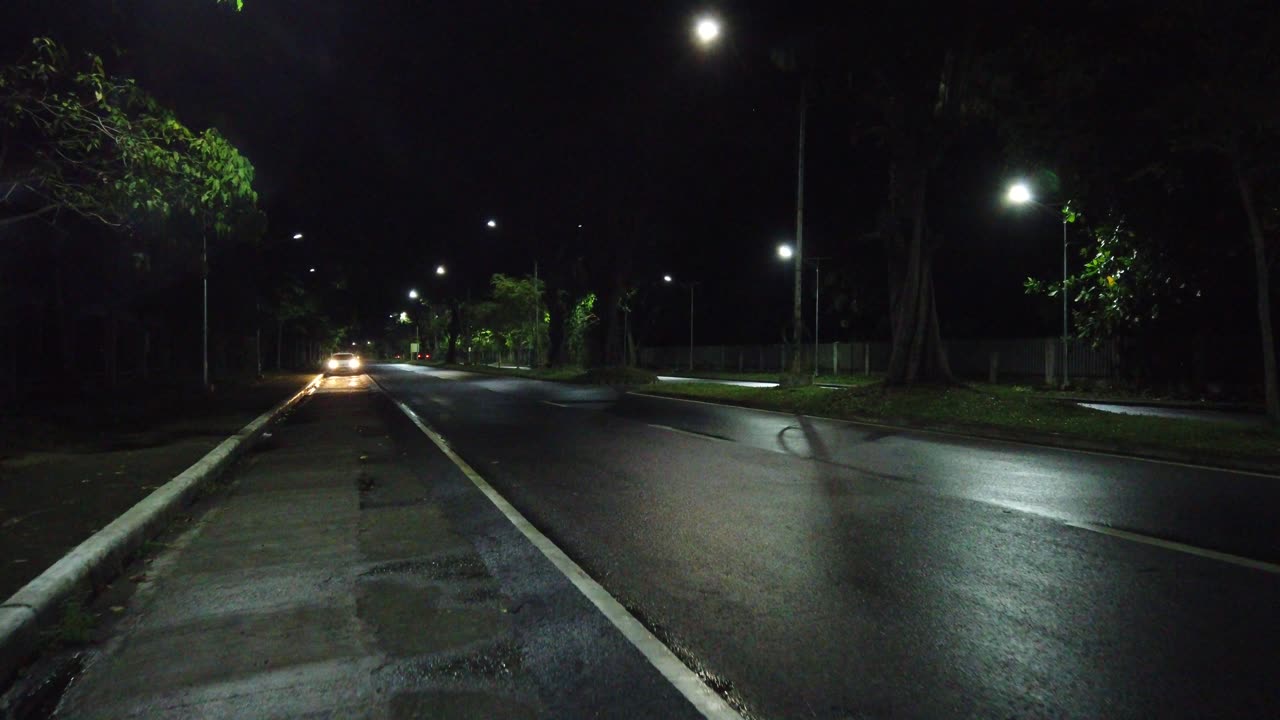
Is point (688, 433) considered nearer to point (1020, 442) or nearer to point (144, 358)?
point (1020, 442)

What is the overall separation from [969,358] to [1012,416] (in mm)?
27610

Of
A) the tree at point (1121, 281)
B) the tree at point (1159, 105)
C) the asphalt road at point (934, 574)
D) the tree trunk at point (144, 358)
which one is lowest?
the asphalt road at point (934, 574)

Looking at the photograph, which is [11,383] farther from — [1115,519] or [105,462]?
[1115,519]

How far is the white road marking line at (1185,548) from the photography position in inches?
220

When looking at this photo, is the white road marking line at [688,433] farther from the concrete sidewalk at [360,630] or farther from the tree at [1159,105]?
the tree at [1159,105]

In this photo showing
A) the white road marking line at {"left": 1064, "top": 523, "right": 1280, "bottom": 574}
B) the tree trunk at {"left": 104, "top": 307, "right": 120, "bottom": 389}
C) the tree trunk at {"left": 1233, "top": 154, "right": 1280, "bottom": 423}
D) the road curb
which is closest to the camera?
the road curb

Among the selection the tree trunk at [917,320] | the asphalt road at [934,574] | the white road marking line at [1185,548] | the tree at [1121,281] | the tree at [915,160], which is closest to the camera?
the asphalt road at [934,574]

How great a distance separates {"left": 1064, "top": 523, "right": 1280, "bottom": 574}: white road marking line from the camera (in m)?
5.60

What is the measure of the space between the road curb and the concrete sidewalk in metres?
0.30

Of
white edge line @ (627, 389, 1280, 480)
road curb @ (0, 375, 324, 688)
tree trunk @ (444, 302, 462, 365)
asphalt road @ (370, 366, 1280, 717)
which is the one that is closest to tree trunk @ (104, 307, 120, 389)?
white edge line @ (627, 389, 1280, 480)

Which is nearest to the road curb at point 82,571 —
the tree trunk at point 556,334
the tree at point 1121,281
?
the tree at point 1121,281

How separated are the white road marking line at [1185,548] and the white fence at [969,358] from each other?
27431 mm

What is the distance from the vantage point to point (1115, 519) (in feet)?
23.4

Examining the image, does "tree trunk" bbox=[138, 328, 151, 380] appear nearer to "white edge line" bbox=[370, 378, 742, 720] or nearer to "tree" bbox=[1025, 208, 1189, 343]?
"white edge line" bbox=[370, 378, 742, 720]
